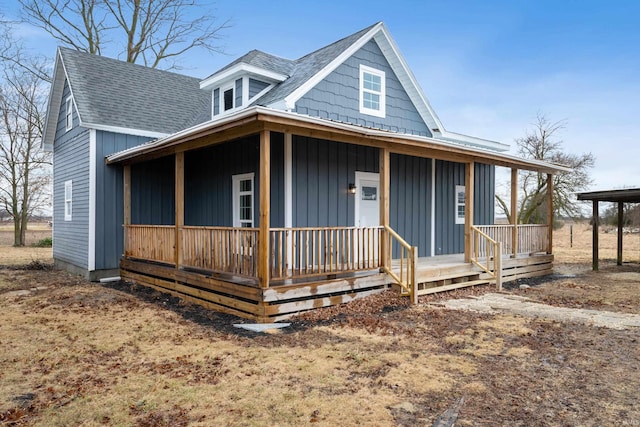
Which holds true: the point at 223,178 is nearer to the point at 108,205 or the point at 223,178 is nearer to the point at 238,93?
the point at 238,93

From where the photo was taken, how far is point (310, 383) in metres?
4.32

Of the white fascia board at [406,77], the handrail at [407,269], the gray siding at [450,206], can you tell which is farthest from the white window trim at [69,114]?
the gray siding at [450,206]

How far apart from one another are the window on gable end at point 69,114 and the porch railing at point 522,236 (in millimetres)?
11812

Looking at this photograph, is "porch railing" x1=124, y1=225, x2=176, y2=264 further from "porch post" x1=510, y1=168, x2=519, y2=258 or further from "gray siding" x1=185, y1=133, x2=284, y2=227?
"porch post" x1=510, y1=168, x2=519, y2=258

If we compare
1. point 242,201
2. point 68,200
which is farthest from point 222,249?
point 68,200

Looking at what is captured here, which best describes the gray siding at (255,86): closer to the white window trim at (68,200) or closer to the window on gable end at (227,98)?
the window on gable end at (227,98)

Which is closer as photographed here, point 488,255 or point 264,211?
point 264,211

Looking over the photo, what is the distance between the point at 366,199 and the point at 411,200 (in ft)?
5.26

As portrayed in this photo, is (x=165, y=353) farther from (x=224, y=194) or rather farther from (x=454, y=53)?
(x=454, y=53)

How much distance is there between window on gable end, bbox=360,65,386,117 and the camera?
11.3 m

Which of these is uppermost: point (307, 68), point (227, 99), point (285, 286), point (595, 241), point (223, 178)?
point (307, 68)

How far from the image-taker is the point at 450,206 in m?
12.4

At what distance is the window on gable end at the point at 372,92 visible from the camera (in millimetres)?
11312

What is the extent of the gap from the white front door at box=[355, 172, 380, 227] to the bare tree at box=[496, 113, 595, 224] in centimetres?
1508
